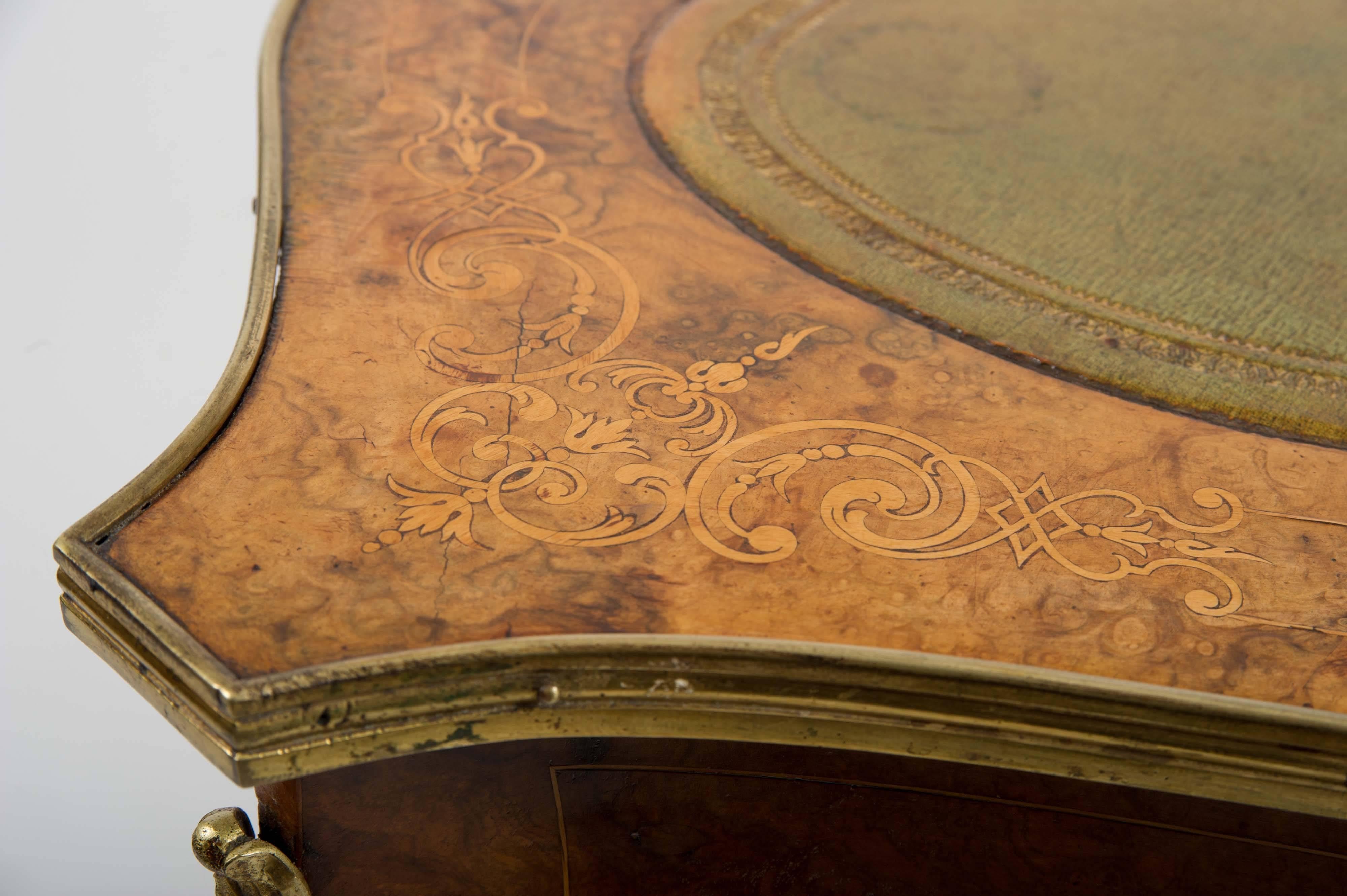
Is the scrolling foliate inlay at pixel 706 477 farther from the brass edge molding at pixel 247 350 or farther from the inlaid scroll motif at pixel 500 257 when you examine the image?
the brass edge molding at pixel 247 350

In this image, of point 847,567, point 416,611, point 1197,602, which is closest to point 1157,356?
point 1197,602

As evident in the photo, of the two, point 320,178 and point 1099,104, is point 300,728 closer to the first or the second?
point 320,178

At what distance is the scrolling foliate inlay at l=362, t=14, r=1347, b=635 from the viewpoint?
1166 millimetres

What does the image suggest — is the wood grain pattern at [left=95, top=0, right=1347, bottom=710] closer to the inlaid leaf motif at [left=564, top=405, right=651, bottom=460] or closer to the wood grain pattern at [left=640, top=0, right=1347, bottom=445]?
the inlaid leaf motif at [left=564, top=405, right=651, bottom=460]

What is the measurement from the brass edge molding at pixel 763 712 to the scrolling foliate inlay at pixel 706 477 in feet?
0.42

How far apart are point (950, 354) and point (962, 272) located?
0.21 m

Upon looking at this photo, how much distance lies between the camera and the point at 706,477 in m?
1.23

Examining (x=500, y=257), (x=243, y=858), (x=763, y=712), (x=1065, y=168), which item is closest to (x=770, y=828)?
(x=763, y=712)

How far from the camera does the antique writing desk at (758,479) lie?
1.05m

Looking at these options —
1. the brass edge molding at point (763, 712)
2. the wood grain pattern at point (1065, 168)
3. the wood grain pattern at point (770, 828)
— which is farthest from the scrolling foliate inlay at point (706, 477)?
the wood grain pattern at point (770, 828)

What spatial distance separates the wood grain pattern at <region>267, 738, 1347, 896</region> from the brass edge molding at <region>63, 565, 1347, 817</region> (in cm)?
42

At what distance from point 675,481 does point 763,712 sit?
0.26m

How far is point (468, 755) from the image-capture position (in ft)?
4.89

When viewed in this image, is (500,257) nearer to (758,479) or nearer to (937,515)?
(758,479)
